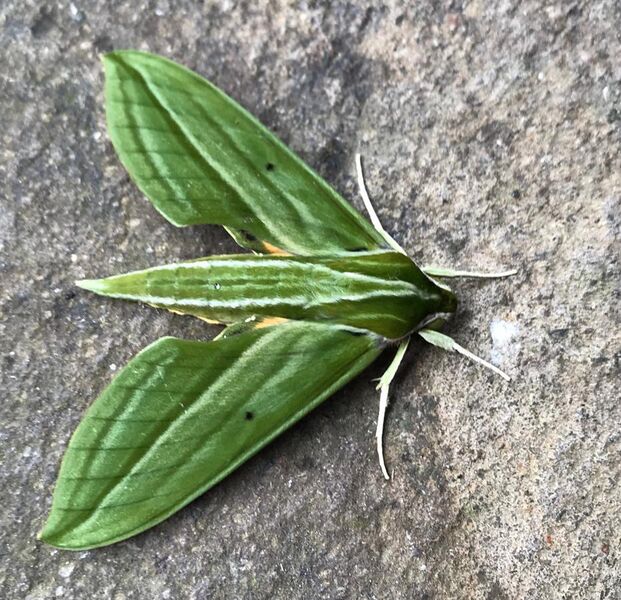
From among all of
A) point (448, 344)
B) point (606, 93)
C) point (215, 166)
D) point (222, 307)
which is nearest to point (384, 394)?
point (448, 344)

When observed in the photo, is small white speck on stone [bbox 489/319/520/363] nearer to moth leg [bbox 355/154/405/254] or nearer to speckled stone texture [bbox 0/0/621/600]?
speckled stone texture [bbox 0/0/621/600]

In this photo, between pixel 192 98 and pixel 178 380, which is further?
pixel 192 98

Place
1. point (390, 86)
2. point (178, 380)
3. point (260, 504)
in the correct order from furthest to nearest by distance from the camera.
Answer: point (390, 86) → point (260, 504) → point (178, 380)

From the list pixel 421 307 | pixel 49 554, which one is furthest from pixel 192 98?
pixel 49 554

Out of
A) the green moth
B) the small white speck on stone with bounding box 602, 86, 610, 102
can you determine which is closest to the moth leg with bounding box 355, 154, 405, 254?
the green moth

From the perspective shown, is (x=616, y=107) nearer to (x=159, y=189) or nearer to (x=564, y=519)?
(x=564, y=519)

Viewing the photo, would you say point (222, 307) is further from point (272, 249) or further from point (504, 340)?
point (504, 340)

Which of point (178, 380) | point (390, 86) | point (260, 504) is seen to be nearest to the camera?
point (178, 380)
